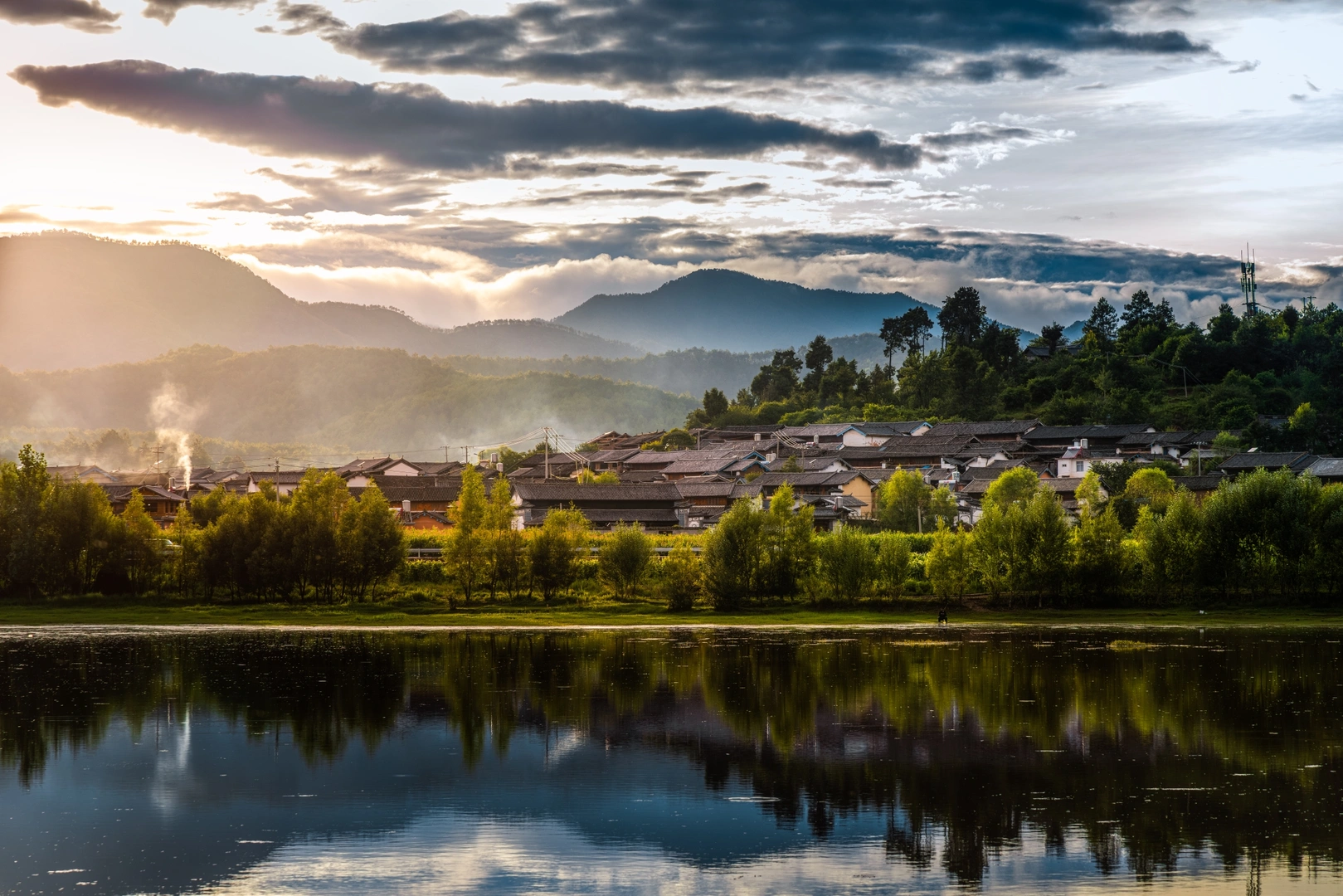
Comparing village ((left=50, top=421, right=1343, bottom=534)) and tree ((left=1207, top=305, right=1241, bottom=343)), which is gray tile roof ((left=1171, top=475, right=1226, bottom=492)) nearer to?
village ((left=50, top=421, right=1343, bottom=534))

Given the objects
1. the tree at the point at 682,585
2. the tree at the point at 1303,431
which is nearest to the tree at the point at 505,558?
the tree at the point at 682,585

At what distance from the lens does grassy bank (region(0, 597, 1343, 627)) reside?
5162 centimetres

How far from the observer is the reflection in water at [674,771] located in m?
19.2

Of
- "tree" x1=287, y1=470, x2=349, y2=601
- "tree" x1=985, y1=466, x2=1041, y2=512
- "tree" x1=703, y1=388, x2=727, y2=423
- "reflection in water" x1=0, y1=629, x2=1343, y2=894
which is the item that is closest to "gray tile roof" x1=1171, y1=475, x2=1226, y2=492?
"tree" x1=985, y1=466, x2=1041, y2=512

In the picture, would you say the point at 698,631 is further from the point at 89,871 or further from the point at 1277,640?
A: the point at 89,871

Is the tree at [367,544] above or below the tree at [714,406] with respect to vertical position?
below

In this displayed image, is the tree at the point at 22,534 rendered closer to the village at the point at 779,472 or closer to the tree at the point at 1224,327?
the village at the point at 779,472

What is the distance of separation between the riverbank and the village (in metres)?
15.7

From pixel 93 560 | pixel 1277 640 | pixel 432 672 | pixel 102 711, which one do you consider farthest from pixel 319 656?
pixel 1277 640

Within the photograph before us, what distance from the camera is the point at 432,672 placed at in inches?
1517

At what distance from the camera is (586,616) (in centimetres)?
5472

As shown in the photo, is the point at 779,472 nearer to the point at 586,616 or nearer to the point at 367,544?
the point at 586,616

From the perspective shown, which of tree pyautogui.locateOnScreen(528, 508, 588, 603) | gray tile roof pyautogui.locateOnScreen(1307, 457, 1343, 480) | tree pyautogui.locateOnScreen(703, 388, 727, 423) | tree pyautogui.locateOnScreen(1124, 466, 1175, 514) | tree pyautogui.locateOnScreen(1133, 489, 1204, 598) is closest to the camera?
tree pyautogui.locateOnScreen(1133, 489, 1204, 598)

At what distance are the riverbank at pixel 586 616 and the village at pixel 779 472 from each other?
15.7 meters
